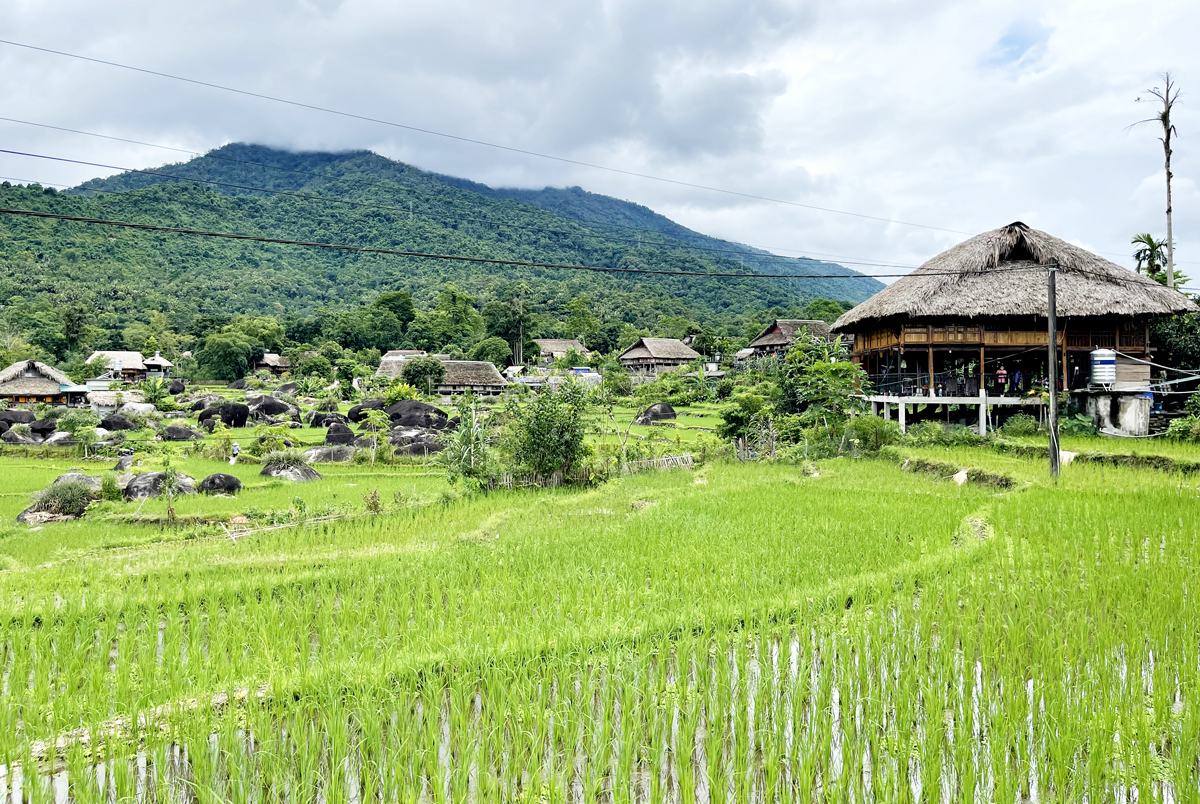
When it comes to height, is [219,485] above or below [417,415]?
below

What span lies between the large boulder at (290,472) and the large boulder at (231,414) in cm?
1318

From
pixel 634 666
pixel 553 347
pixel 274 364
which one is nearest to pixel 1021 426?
pixel 634 666

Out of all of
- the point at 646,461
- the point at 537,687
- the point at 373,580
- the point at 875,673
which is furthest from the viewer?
the point at 646,461

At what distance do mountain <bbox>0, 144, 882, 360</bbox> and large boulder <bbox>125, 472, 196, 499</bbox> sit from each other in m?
39.3

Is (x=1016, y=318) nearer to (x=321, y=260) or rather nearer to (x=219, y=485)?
(x=219, y=485)

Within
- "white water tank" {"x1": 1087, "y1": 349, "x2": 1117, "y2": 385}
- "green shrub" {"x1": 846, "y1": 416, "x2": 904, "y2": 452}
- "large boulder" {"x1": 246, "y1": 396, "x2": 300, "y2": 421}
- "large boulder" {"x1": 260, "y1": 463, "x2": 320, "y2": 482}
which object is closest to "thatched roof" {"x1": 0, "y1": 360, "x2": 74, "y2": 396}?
"large boulder" {"x1": 246, "y1": 396, "x2": 300, "y2": 421}

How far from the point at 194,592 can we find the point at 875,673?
5.73 meters

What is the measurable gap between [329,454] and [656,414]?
568 inches

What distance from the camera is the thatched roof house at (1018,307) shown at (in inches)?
656

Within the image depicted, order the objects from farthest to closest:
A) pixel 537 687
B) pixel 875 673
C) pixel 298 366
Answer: pixel 298 366
pixel 875 673
pixel 537 687

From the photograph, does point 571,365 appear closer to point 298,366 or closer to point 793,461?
point 298,366

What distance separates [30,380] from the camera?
33.5 m

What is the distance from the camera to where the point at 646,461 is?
49.0ft

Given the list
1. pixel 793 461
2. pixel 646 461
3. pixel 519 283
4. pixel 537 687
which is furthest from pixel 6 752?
pixel 519 283
